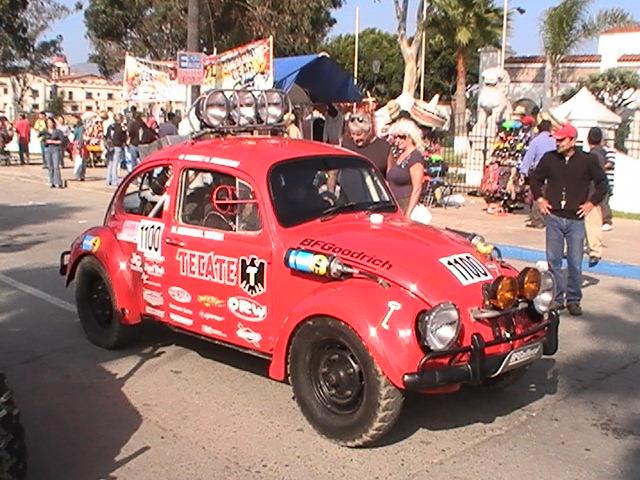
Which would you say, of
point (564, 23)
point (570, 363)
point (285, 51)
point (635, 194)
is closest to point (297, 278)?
point (570, 363)

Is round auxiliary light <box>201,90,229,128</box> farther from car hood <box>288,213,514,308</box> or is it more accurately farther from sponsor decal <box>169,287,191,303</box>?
car hood <box>288,213,514,308</box>

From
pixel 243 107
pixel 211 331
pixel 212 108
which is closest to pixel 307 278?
pixel 211 331

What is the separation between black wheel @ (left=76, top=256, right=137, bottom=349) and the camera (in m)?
6.35

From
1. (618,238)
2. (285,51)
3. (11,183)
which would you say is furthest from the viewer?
(285,51)

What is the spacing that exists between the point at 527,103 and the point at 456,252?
50.6 feet

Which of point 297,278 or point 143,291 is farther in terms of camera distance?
point 143,291

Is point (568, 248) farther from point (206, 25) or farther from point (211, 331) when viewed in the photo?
point (206, 25)

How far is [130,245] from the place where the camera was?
616 cm

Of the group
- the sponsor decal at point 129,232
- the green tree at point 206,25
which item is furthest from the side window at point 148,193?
the green tree at point 206,25

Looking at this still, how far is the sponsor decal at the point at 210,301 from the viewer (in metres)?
5.39

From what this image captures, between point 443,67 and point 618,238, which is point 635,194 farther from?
point 443,67

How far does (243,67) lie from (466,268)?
13423mm

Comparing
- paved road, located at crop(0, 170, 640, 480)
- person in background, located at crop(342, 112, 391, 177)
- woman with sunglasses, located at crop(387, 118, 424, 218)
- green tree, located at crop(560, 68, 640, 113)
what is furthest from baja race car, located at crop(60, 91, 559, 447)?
green tree, located at crop(560, 68, 640, 113)

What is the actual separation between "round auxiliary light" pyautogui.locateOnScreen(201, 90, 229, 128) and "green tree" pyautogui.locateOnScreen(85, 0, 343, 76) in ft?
82.8
